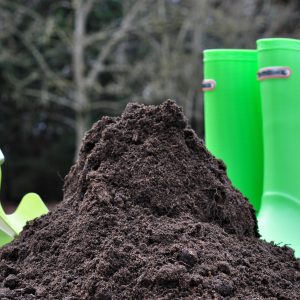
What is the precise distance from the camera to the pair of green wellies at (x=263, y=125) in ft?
10.7

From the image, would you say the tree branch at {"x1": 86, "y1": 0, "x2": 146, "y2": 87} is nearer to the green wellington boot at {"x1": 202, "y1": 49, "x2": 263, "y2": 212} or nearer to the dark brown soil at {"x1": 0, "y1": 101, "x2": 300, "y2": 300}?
the green wellington boot at {"x1": 202, "y1": 49, "x2": 263, "y2": 212}

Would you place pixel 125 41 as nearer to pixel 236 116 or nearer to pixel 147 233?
pixel 236 116

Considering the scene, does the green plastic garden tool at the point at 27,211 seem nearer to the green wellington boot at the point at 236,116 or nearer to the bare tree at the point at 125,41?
the green wellington boot at the point at 236,116

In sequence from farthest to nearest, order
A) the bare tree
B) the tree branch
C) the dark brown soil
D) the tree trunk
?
the bare tree < the tree trunk < the tree branch < the dark brown soil

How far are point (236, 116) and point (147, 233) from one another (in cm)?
172

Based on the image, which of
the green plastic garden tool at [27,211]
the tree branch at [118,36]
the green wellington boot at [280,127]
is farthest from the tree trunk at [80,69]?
the green plastic garden tool at [27,211]

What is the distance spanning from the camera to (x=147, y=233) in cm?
206

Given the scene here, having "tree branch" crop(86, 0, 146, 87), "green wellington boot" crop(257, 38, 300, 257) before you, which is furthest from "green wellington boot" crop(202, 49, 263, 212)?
"tree branch" crop(86, 0, 146, 87)

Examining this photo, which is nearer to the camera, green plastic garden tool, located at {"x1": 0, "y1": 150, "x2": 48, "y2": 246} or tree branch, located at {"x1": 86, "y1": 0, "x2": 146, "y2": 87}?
green plastic garden tool, located at {"x1": 0, "y1": 150, "x2": 48, "y2": 246}


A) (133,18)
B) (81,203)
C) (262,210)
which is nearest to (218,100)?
(262,210)

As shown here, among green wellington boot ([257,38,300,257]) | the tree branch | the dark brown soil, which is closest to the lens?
the dark brown soil

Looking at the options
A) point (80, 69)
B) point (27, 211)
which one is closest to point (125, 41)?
point (80, 69)

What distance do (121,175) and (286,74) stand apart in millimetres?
1348

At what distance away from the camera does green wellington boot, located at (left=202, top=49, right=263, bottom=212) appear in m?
3.66
